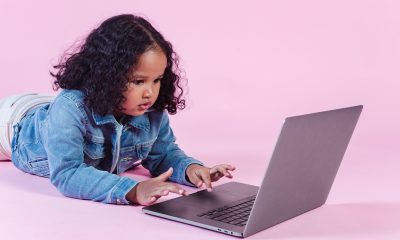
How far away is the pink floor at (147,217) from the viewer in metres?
1.75

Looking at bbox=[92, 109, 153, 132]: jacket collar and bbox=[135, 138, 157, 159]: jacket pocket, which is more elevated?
bbox=[92, 109, 153, 132]: jacket collar

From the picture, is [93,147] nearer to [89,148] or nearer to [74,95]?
[89,148]

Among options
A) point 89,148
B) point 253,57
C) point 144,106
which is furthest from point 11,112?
point 253,57

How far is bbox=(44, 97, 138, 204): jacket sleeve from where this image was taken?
1946 millimetres

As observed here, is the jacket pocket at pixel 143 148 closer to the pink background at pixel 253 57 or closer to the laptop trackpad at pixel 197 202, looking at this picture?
the laptop trackpad at pixel 197 202

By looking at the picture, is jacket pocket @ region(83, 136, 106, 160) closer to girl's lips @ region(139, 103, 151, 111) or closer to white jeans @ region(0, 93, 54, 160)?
girl's lips @ region(139, 103, 151, 111)

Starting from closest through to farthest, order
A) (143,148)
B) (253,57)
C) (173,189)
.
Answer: (173,189)
(143,148)
(253,57)

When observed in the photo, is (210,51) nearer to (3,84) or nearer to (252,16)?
(252,16)

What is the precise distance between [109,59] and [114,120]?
0.15 metres

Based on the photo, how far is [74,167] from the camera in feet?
6.53

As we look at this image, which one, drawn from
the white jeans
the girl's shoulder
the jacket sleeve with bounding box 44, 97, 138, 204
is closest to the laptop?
the jacket sleeve with bounding box 44, 97, 138, 204

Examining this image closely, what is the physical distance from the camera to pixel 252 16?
332 centimetres

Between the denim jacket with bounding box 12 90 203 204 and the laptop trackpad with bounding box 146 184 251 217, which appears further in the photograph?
the denim jacket with bounding box 12 90 203 204

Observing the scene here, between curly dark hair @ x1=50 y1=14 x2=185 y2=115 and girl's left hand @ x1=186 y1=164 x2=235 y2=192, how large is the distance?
25cm
